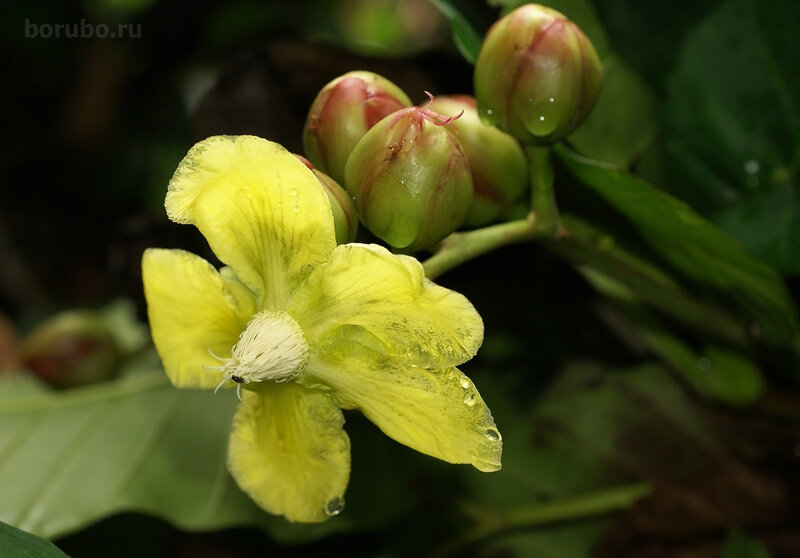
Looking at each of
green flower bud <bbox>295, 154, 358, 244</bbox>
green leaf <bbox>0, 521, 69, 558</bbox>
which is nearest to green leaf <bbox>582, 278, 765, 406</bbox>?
green flower bud <bbox>295, 154, 358, 244</bbox>

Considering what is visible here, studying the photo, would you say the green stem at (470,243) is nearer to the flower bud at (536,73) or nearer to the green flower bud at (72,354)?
the flower bud at (536,73)

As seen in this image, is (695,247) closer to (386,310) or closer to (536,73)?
(536,73)

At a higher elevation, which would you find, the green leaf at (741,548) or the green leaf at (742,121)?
the green leaf at (742,121)

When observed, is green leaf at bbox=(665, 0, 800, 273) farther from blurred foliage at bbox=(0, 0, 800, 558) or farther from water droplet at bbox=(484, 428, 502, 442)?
water droplet at bbox=(484, 428, 502, 442)

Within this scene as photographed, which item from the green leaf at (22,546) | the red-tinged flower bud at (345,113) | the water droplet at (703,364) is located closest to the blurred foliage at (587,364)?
the water droplet at (703,364)

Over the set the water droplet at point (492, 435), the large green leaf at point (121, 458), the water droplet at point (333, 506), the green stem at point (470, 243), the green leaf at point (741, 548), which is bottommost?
the large green leaf at point (121, 458)

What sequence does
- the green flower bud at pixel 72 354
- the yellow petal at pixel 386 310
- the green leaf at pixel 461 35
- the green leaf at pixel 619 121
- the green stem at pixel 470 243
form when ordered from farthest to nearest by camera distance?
the green flower bud at pixel 72 354
the green leaf at pixel 619 121
the green leaf at pixel 461 35
the green stem at pixel 470 243
the yellow petal at pixel 386 310
